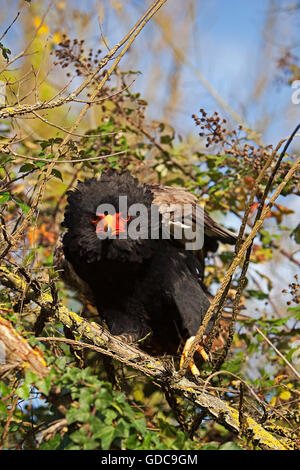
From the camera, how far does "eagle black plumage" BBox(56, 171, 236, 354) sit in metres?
3.64

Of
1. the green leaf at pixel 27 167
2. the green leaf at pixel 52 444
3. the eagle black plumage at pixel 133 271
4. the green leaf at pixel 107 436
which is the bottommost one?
the green leaf at pixel 52 444

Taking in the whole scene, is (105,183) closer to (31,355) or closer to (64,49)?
(64,49)

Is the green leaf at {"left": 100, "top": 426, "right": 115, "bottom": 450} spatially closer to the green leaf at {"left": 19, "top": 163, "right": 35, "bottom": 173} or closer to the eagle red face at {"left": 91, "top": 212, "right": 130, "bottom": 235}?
the green leaf at {"left": 19, "top": 163, "right": 35, "bottom": 173}

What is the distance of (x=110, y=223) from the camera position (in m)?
3.59

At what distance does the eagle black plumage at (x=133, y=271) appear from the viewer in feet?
12.0

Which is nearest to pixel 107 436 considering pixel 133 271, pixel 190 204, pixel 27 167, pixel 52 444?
pixel 52 444

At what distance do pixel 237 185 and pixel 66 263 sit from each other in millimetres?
1674

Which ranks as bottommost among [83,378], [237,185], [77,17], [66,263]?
[83,378]

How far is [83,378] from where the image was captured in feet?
6.39

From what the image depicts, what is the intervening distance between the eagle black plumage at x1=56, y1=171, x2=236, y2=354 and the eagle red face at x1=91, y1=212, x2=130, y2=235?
0.07 ft

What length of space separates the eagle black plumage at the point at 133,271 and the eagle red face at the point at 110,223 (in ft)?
0.07

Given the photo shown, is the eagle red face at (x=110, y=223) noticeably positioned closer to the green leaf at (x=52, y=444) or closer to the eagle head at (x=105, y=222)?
the eagle head at (x=105, y=222)

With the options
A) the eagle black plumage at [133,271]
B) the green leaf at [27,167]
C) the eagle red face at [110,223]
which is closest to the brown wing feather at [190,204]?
the eagle black plumage at [133,271]
